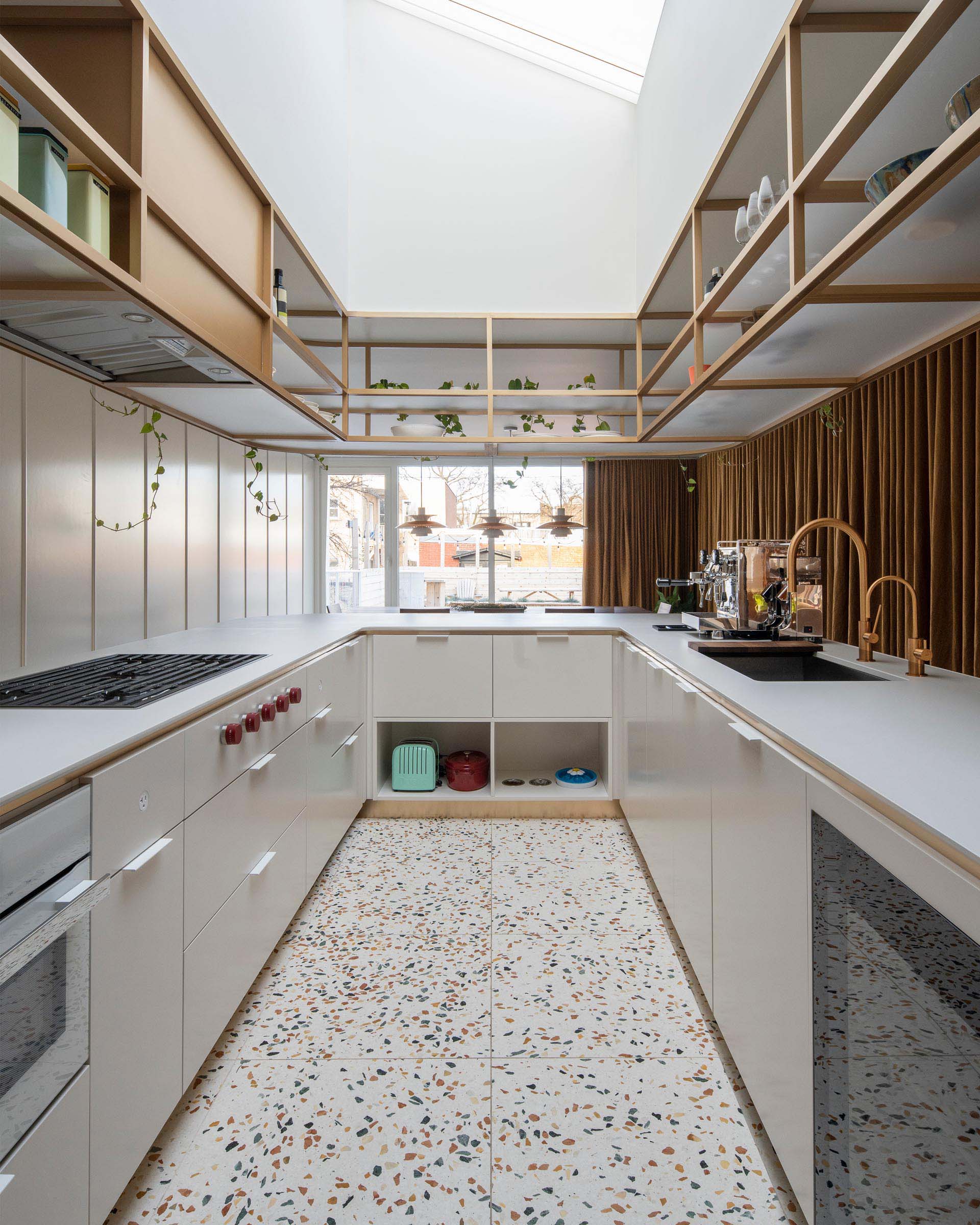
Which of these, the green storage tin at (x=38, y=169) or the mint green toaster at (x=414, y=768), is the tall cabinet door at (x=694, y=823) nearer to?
the mint green toaster at (x=414, y=768)

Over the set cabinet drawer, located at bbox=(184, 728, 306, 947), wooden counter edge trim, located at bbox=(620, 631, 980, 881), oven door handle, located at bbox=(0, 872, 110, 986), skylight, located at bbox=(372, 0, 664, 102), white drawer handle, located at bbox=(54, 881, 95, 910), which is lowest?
cabinet drawer, located at bbox=(184, 728, 306, 947)

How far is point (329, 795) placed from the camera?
8.24ft

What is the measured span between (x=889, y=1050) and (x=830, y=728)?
50 centimetres

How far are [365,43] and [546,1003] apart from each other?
5.13 m

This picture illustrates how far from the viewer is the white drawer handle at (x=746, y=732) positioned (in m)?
1.30

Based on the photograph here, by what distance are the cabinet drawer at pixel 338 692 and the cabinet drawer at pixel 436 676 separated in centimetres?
10

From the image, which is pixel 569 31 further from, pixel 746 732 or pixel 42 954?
pixel 42 954

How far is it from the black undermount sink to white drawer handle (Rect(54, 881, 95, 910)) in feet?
5.90

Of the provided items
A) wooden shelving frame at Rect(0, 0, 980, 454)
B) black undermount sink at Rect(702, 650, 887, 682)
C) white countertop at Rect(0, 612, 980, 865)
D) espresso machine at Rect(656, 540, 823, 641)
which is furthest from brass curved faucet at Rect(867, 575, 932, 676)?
wooden shelving frame at Rect(0, 0, 980, 454)

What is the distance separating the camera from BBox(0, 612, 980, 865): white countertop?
0.86 m

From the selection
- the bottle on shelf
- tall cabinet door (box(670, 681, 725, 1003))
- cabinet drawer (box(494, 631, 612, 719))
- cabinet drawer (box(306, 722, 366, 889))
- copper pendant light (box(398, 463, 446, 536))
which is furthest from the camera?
copper pendant light (box(398, 463, 446, 536))

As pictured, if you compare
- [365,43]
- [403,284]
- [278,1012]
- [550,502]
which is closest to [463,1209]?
[278,1012]

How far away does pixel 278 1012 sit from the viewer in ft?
5.69

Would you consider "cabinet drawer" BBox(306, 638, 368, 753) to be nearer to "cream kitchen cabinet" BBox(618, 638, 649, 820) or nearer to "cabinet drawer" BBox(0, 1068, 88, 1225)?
"cream kitchen cabinet" BBox(618, 638, 649, 820)
